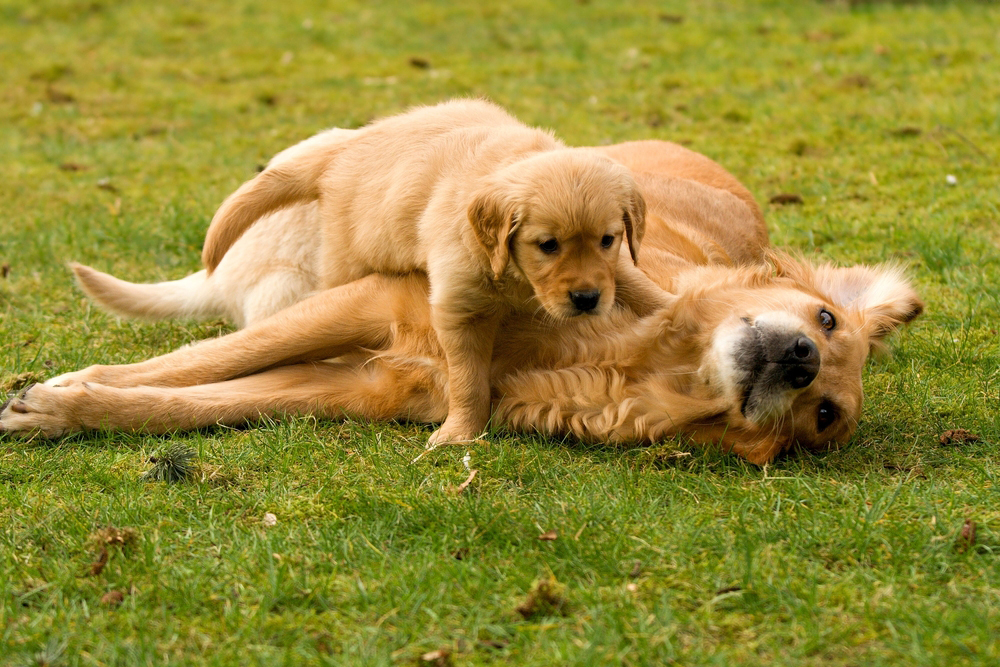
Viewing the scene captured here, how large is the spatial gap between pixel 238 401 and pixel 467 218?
1212mm

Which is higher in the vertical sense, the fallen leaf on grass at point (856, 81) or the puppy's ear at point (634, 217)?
the puppy's ear at point (634, 217)

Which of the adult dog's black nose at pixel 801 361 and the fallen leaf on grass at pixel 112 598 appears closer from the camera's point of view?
the fallen leaf on grass at pixel 112 598

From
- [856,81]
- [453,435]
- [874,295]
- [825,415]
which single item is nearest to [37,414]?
[453,435]

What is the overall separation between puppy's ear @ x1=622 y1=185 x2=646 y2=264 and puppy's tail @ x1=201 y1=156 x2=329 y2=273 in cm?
155

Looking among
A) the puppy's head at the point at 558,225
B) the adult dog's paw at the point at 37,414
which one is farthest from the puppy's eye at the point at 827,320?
the adult dog's paw at the point at 37,414

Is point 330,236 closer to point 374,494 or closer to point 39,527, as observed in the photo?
point 374,494

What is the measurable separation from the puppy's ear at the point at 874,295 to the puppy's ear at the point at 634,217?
1.08 m

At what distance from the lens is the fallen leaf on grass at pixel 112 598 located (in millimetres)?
2807

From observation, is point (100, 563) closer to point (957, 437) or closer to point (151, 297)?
point (151, 297)

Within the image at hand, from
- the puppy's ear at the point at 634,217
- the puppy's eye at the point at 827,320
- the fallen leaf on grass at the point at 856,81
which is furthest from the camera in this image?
the fallen leaf on grass at the point at 856,81

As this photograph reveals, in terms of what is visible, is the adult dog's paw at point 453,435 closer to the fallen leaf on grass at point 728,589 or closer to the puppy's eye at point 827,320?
the fallen leaf on grass at point 728,589

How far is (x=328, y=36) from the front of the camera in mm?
10969

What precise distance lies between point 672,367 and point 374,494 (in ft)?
4.16

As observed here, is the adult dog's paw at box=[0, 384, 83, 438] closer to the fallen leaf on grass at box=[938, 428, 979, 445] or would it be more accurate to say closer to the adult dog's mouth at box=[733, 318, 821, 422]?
the adult dog's mouth at box=[733, 318, 821, 422]
